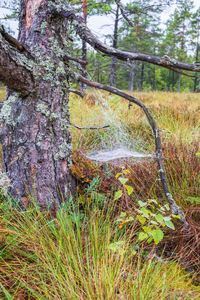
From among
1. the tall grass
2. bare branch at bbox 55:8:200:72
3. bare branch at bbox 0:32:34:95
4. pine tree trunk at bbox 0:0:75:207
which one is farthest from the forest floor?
bare branch at bbox 0:32:34:95

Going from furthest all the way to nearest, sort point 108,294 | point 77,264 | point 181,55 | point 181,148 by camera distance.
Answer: point 181,55, point 181,148, point 77,264, point 108,294

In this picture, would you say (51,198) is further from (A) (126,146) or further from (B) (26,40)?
(A) (126,146)

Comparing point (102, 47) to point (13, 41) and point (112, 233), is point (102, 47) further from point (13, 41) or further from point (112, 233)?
point (112, 233)

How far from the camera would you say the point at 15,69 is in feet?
4.40

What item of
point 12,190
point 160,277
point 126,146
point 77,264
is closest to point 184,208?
point 160,277

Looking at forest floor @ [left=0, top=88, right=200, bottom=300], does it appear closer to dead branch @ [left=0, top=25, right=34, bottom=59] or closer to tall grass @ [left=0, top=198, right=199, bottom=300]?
tall grass @ [left=0, top=198, right=199, bottom=300]

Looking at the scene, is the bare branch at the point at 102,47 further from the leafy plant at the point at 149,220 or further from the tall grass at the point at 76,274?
the tall grass at the point at 76,274

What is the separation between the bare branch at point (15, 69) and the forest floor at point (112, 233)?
0.89m

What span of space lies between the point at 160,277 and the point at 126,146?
241cm

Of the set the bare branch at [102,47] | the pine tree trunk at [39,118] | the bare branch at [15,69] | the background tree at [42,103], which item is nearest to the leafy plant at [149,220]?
the background tree at [42,103]

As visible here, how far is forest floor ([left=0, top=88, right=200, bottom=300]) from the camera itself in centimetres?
104

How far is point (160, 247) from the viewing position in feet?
5.32

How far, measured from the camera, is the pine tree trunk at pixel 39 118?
1.59 metres

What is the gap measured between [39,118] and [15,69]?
423 mm
